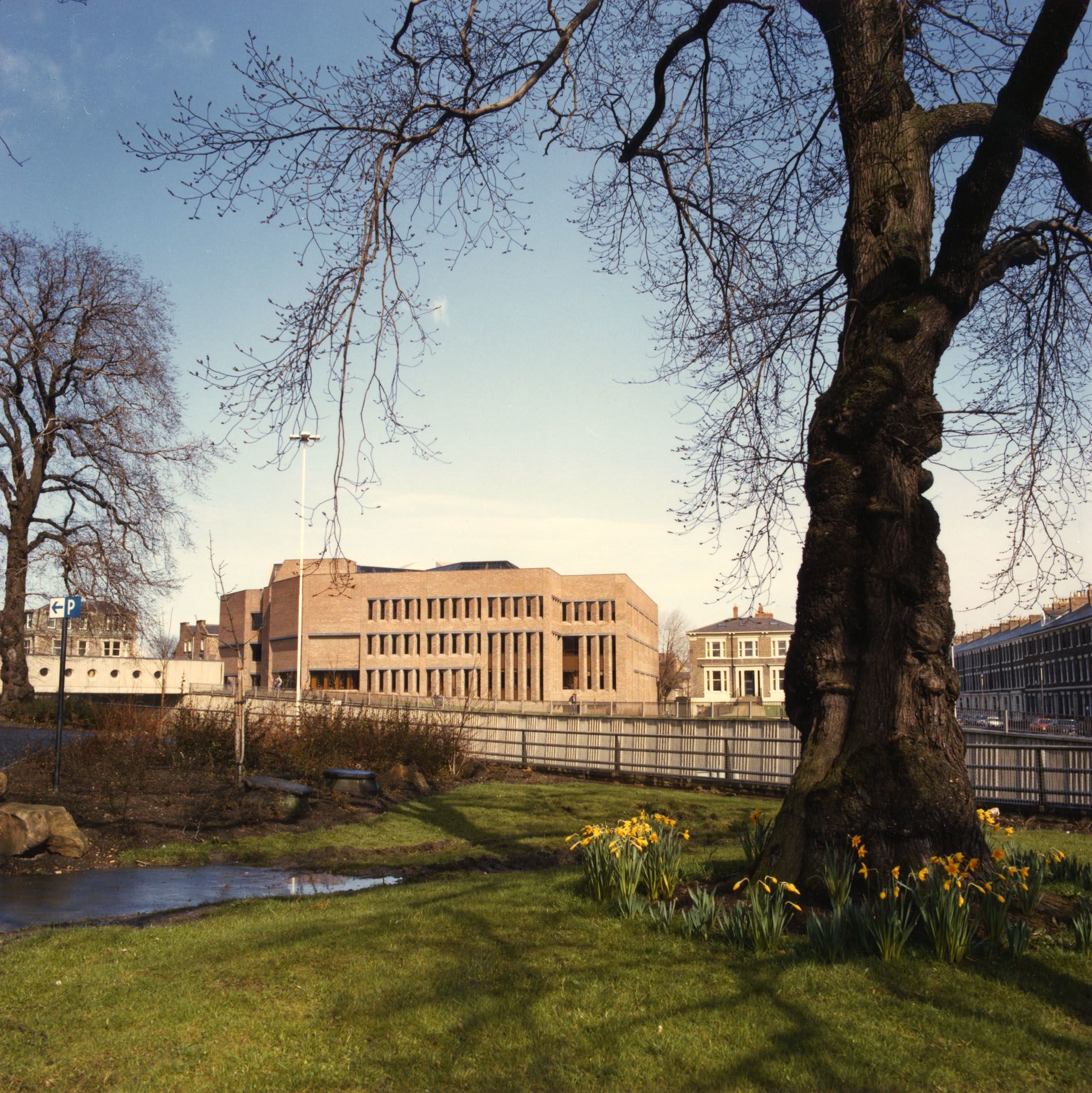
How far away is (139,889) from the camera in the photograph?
9.55 meters

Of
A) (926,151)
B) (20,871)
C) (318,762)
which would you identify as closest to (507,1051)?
(926,151)

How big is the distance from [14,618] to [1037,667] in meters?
86.2

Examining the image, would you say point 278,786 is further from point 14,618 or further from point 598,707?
point 598,707

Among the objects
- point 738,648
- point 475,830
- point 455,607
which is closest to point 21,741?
point 475,830

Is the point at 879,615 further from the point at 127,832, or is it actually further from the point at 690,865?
the point at 127,832

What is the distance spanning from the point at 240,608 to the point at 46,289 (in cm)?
7030

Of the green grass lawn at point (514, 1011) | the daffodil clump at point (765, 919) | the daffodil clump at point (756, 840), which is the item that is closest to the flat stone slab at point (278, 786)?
the green grass lawn at point (514, 1011)

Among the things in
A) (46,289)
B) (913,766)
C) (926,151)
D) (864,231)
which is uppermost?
(46,289)

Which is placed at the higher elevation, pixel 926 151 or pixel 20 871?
pixel 926 151

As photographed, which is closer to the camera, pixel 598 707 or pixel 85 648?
pixel 598 707

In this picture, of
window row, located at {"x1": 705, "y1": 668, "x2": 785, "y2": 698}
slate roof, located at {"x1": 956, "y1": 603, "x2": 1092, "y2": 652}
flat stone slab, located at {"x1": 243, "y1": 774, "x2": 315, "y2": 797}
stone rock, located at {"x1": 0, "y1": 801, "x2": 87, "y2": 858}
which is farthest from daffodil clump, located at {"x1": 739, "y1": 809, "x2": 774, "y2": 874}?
window row, located at {"x1": 705, "y1": 668, "x2": 785, "y2": 698}

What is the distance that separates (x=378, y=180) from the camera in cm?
744

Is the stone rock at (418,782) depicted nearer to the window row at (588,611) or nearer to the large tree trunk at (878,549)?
the large tree trunk at (878,549)

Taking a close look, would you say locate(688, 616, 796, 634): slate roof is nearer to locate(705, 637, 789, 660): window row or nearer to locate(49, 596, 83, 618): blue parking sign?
locate(705, 637, 789, 660): window row
